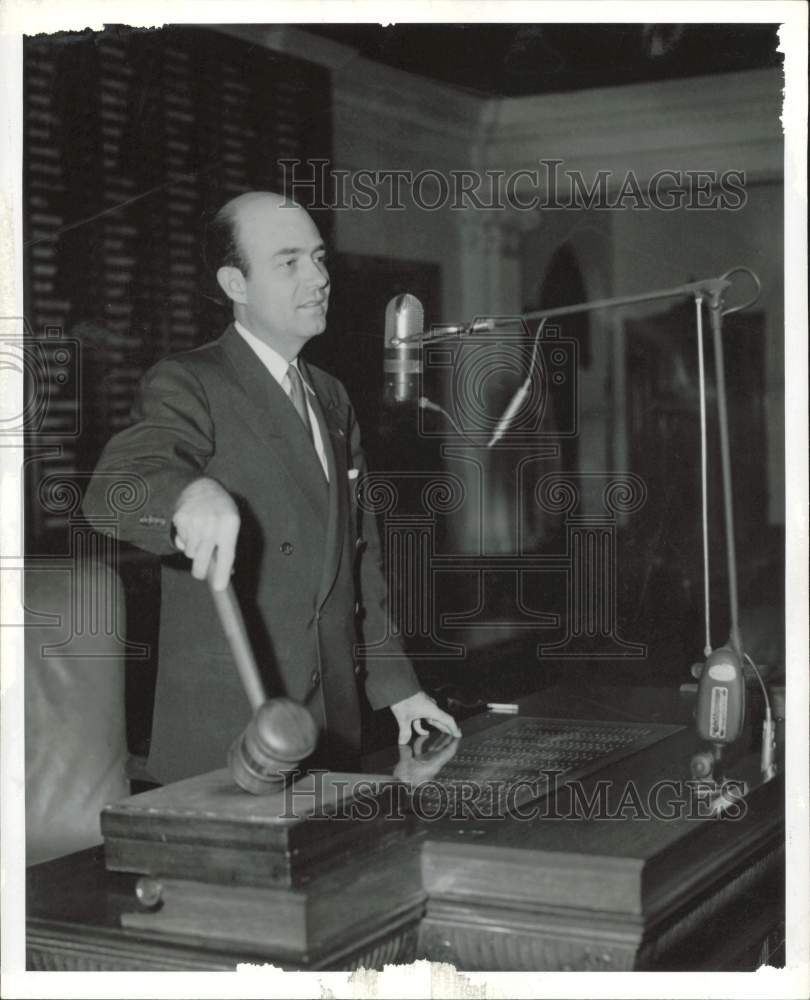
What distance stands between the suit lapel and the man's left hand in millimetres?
390

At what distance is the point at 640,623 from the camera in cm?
442

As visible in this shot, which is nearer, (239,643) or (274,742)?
(274,742)

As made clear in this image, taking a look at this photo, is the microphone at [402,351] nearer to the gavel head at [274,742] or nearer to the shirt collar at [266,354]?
the shirt collar at [266,354]

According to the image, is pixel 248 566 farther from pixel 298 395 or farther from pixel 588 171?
pixel 588 171

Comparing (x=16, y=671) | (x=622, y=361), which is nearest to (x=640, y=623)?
(x=622, y=361)

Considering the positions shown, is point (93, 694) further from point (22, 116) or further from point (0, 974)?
point (22, 116)

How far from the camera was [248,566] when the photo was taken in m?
2.15

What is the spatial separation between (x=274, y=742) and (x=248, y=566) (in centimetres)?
72

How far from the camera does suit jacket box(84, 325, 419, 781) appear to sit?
2.14 m

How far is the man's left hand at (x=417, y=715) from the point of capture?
2.30 metres

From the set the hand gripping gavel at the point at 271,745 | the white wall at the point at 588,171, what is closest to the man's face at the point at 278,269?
A: the white wall at the point at 588,171

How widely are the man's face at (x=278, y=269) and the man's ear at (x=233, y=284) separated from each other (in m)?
0.01

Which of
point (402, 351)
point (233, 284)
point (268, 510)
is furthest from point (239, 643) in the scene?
point (402, 351)

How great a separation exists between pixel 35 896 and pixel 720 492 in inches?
155
